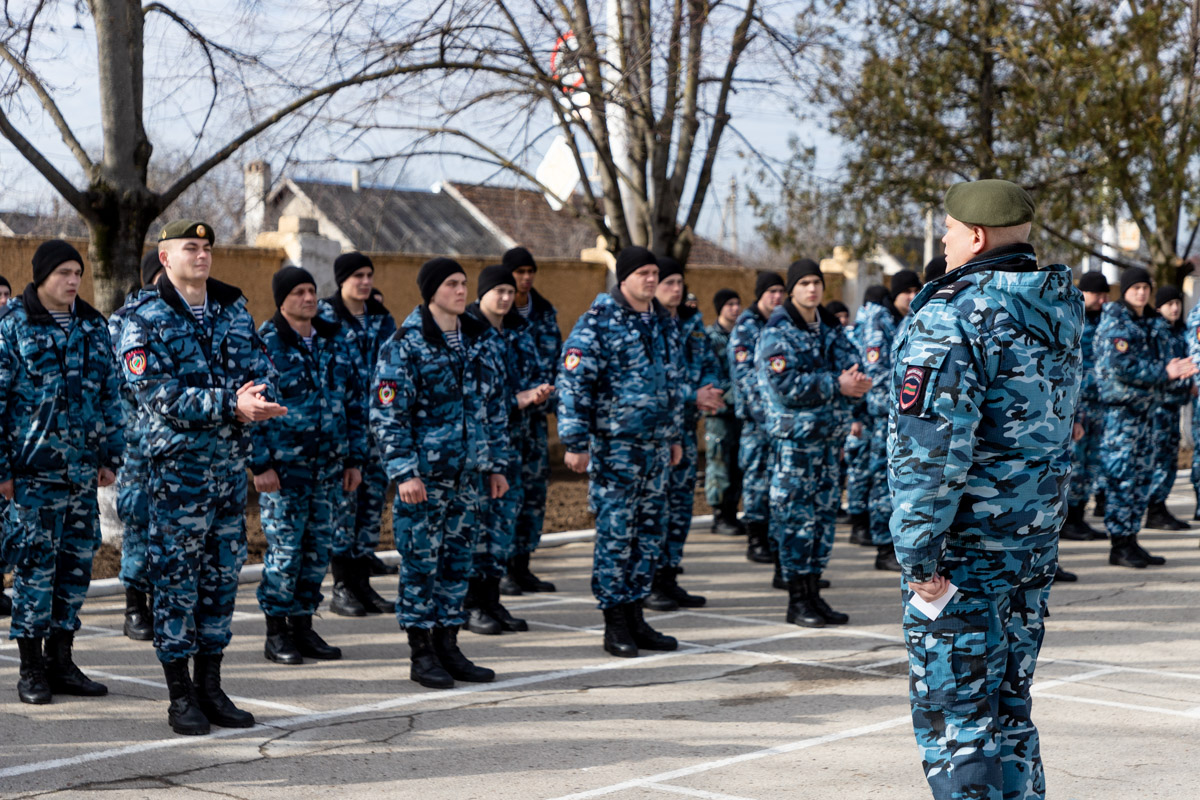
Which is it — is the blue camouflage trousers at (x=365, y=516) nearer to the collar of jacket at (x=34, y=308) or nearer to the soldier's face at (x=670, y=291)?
the soldier's face at (x=670, y=291)

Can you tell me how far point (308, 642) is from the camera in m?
7.47

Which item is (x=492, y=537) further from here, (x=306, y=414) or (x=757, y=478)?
(x=757, y=478)

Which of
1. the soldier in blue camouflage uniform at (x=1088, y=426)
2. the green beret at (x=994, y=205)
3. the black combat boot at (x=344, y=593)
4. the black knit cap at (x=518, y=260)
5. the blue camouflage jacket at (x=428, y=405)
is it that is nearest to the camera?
the green beret at (x=994, y=205)

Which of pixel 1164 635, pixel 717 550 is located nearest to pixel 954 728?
pixel 1164 635

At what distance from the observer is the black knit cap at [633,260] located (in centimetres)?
762

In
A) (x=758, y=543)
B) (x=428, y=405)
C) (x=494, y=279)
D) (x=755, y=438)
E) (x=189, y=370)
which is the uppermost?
(x=494, y=279)

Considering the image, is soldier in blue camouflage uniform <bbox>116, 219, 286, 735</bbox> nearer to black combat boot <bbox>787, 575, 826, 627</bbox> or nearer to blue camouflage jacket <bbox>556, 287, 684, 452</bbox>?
blue camouflage jacket <bbox>556, 287, 684, 452</bbox>

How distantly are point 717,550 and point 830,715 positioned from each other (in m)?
5.15

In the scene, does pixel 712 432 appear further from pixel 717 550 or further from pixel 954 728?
pixel 954 728

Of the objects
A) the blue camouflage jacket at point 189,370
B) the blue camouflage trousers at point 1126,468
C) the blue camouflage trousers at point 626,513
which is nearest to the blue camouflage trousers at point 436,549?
the blue camouflage trousers at point 626,513

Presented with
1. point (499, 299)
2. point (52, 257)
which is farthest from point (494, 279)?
point (52, 257)

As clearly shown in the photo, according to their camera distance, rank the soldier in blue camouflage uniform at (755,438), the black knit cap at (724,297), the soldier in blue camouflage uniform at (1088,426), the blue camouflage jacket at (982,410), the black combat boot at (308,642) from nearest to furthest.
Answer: the blue camouflage jacket at (982,410) → the black combat boot at (308,642) → the soldier in blue camouflage uniform at (755,438) → the soldier in blue camouflage uniform at (1088,426) → the black knit cap at (724,297)

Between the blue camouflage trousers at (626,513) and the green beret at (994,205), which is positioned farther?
the blue camouflage trousers at (626,513)

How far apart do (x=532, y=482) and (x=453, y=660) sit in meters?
2.66
